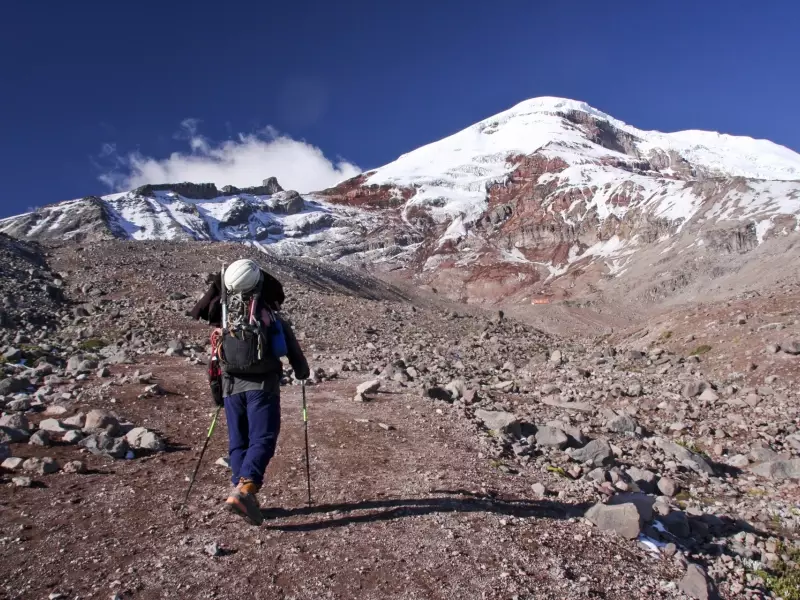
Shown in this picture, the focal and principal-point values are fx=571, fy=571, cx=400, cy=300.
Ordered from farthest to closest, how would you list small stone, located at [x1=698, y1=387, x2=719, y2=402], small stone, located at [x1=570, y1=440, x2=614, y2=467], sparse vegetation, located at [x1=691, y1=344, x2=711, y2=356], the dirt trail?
sparse vegetation, located at [x1=691, y1=344, x2=711, y2=356] < small stone, located at [x1=698, y1=387, x2=719, y2=402] < small stone, located at [x1=570, y1=440, x2=614, y2=467] < the dirt trail

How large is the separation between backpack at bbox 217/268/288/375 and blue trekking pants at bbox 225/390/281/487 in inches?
9.9

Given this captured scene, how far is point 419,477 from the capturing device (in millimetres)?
6152

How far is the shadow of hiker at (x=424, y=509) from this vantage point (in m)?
4.89

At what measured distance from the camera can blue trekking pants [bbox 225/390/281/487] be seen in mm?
4672

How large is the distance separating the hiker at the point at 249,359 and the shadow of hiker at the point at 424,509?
64cm

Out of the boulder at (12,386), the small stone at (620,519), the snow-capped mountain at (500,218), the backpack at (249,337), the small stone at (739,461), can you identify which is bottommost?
the small stone at (739,461)

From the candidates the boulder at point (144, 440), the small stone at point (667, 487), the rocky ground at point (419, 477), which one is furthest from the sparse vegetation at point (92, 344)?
the small stone at point (667, 487)

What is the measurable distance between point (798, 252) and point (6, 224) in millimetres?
112505

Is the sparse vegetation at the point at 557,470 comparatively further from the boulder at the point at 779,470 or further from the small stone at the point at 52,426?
the small stone at the point at 52,426

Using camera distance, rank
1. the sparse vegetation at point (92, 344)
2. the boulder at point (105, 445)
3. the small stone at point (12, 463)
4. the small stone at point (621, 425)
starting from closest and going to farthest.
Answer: the small stone at point (12, 463), the boulder at point (105, 445), the small stone at point (621, 425), the sparse vegetation at point (92, 344)

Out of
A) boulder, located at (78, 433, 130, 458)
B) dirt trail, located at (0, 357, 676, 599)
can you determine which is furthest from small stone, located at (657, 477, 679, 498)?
boulder, located at (78, 433, 130, 458)

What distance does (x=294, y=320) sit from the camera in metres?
21.2

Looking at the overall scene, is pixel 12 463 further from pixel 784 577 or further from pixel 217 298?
pixel 784 577

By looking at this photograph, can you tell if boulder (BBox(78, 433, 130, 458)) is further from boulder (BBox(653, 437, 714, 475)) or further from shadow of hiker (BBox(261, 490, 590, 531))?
boulder (BBox(653, 437, 714, 475))
